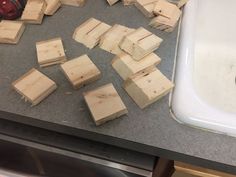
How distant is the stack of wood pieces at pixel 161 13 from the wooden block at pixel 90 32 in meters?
0.10

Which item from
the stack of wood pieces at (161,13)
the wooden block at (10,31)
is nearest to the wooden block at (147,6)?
the stack of wood pieces at (161,13)

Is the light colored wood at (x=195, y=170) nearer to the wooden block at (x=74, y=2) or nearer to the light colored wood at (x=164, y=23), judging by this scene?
the light colored wood at (x=164, y=23)

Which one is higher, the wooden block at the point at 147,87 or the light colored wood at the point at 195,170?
the wooden block at the point at 147,87

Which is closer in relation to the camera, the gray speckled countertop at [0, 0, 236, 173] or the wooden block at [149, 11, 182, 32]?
the gray speckled countertop at [0, 0, 236, 173]

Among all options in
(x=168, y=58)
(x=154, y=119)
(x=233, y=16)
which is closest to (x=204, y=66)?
(x=233, y=16)

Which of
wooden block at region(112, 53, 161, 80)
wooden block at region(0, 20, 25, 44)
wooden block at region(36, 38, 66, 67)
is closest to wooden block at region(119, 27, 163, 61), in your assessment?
wooden block at region(112, 53, 161, 80)

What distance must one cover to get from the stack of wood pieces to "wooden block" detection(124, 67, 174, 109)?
0.45 ft

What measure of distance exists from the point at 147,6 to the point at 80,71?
0.23 metres

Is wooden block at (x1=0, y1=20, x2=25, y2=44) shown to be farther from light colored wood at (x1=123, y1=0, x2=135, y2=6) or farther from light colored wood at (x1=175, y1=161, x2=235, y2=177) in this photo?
light colored wood at (x1=175, y1=161, x2=235, y2=177)

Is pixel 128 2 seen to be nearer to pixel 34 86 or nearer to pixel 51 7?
pixel 51 7

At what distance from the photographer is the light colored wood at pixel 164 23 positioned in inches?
24.9

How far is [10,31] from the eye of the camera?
2.04 feet

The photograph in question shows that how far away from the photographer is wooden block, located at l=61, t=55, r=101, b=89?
1.76 feet

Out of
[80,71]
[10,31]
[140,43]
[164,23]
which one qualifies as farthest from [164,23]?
[10,31]
